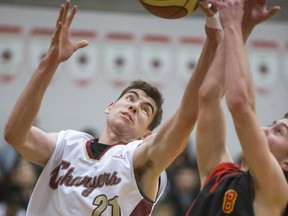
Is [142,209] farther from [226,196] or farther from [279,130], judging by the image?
[279,130]

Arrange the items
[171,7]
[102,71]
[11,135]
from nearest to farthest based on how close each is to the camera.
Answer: [171,7]
[11,135]
[102,71]

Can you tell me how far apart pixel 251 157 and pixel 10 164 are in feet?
16.9

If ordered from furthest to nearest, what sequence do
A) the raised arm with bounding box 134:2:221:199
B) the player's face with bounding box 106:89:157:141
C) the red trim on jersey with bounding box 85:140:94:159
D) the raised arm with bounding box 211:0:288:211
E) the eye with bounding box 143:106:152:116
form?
the eye with bounding box 143:106:152:116 < the player's face with bounding box 106:89:157:141 < the red trim on jersey with bounding box 85:140:94:159 < the raised arm with bounding box 134:2:221:199 < the raised arm with bounding box 211:0:288:211

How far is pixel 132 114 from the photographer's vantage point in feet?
16.1

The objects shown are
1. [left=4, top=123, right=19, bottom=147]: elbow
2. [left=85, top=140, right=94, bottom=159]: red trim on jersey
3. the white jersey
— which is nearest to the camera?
[left=4, top=123, right=19, bottom=147]: elbow

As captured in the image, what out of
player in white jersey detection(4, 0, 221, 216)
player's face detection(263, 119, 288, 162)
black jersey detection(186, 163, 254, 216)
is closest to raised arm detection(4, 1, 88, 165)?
player in white jersey detection(4, 0, 221, 216)

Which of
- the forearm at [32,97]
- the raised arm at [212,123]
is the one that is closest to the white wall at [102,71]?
the forearm at [32,97]

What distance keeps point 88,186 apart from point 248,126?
1.50 meters

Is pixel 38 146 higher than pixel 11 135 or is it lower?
lower

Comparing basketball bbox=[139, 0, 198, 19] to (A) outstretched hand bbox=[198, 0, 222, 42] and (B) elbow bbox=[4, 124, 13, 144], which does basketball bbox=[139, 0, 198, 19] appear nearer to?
(A) outstretched hand bbox=[198, 0, 222, 42]

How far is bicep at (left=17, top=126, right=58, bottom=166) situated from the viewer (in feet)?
14.9

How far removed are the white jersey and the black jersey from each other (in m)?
0.88

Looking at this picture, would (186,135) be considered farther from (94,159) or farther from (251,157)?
(251,157)

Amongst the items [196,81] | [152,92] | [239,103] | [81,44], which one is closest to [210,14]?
[196,81]
